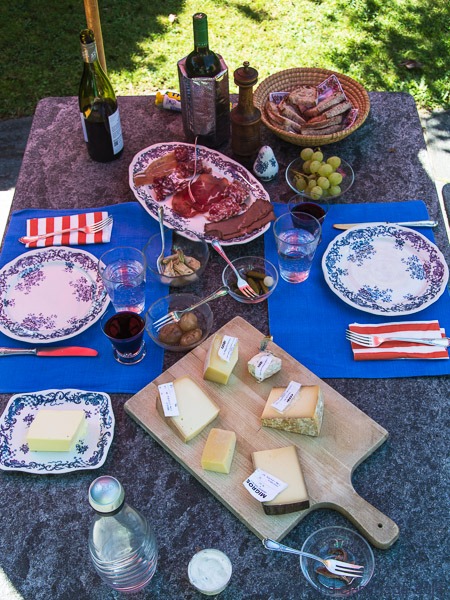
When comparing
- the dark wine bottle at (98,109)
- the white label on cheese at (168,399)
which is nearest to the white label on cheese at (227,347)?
the white label on cheese at (168,399)

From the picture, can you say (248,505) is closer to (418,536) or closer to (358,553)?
(358,553)

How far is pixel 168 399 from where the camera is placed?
136 cm

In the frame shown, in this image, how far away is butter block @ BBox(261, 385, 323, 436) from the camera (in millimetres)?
1311

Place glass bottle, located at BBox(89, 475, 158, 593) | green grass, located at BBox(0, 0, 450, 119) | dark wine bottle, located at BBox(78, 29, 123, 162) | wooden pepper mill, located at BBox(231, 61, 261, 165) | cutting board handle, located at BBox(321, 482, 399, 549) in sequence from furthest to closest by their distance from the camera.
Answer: green grass, located at BBox(0, 0, 450, 119) < dark wine bottle, located at BBox(78, 29, 123, 162) < wooden pepper mill, located at BBox(231, 61, 261, 165) < cutting board handle, located at BBox(321, 482, 399, 549) < glass bottle, located at BBox(89, 475, 158, 593)

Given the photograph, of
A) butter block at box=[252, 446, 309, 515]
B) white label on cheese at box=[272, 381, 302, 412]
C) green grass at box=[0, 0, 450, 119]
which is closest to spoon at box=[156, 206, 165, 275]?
white label on cheese at box=[272, 381, 302, 412]

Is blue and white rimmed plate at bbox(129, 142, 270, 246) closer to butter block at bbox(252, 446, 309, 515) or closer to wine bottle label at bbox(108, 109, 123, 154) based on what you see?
wine bottle label at bbox(108, 109, 123, 154)

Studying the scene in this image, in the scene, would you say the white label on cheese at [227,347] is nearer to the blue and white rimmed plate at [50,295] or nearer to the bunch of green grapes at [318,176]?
the blue and white rimmed plate at [50,295]

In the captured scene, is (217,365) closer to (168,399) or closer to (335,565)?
(168,399)

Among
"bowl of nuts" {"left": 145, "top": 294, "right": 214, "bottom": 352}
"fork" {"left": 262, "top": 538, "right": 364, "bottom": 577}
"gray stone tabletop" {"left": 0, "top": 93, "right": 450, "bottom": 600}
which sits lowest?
"gray stone tabletop" {"left": 0, "top": 93, "right": 450, "bottom": 600}

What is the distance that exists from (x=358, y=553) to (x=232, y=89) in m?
2.40

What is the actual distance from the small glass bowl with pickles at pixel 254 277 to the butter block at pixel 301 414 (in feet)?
1.15

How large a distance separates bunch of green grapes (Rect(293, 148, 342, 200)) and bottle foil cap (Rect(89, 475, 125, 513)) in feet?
3.72

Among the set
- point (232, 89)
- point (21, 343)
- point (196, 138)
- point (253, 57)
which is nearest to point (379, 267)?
point (196, 138)

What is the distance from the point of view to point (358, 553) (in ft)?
3.92
